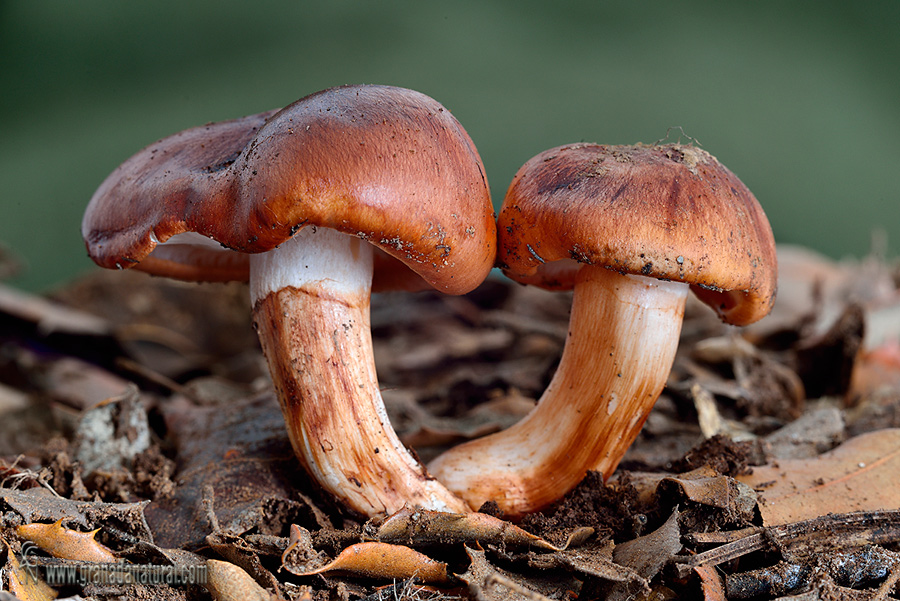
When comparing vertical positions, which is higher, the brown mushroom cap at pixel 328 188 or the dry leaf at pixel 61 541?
the brown mushroom cap at pixel 328 188

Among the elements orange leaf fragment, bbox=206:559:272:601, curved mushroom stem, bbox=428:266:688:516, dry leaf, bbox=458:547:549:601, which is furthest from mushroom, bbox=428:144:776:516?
orange leaf fragment, bbox=206:559:272:601

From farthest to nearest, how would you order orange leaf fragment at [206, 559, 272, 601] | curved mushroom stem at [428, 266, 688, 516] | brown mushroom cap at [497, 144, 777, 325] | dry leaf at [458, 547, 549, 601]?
curved mushroom stem at [428, 266, 688, 516]
brown mushroom cap at [497, 144, 777, 325]
orange leaf fragment at [206, 559, 272, 601]
dry leaf at [458, 547, 549, 601]

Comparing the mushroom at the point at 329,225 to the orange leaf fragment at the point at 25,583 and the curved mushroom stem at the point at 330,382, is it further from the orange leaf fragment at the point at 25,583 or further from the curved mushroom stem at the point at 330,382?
the orange leaf fragment at the point at 25,583

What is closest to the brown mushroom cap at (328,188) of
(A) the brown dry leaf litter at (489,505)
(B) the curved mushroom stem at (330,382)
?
(B) the curved mushroom stem at (330,382)

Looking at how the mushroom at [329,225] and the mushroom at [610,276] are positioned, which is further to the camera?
the mushroom at [610,276]

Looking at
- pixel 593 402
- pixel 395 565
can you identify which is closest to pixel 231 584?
pixel 395 565

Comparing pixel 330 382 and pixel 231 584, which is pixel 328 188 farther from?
pixel 231 584

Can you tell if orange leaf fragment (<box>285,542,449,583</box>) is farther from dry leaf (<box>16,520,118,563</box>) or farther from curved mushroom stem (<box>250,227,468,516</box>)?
dry leaf (<box>16,520,118,563</box>)
